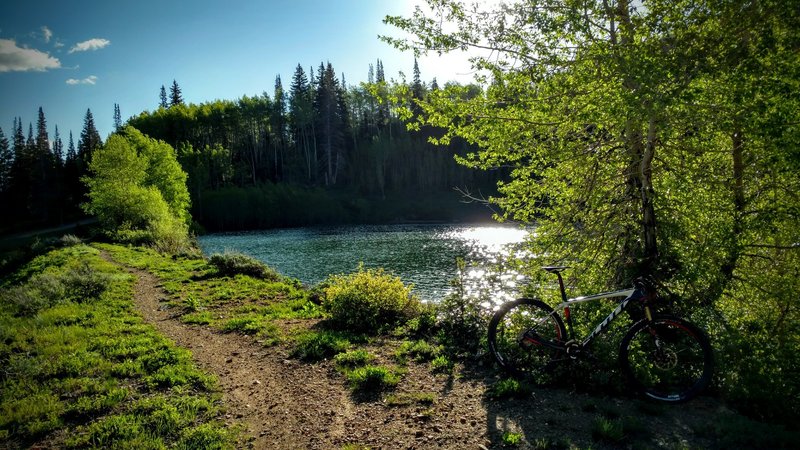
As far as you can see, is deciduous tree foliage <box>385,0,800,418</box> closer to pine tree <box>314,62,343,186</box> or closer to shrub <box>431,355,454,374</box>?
shrub <box>431,355,454,374</box>

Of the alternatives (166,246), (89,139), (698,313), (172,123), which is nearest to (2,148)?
(89,139)

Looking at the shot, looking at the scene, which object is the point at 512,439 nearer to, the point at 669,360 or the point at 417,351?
the point at 669,360

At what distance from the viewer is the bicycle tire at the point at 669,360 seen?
5824 millimetres

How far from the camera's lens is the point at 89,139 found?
9925cm

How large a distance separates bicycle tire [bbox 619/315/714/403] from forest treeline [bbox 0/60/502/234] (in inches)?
3037

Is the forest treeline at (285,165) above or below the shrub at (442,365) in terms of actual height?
above

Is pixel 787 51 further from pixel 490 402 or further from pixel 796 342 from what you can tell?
pixel 490 402

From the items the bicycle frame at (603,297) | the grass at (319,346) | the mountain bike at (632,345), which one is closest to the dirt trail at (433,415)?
the mountain bike at (632,345)

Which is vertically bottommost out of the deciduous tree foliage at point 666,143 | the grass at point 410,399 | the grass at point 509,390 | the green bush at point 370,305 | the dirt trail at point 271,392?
the dirt trail at point 271,392

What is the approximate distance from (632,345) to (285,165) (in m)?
99.8

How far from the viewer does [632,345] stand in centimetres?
696

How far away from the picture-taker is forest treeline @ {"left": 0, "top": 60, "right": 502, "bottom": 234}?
8250cm

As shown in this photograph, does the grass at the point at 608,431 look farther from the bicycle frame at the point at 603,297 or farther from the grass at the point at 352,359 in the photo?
the grass at the point at 352,359

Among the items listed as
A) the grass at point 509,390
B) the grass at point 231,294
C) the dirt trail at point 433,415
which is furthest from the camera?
the grass at point 231,294
